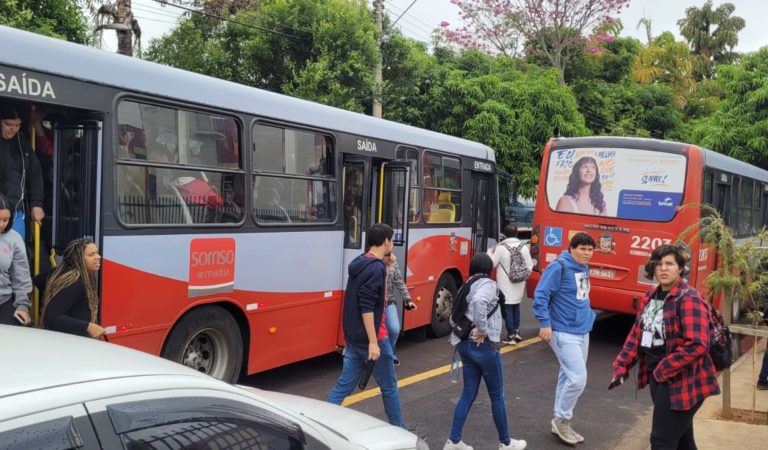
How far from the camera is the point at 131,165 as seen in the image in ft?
16.7

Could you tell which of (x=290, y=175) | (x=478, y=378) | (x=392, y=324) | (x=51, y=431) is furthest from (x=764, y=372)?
(x=51, y=431)

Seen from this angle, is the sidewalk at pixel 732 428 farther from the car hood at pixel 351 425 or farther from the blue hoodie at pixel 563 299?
the car hood at pixel 351 425

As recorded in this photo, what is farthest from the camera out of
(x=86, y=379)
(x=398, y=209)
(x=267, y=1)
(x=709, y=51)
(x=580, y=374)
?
(x=709, y=51)

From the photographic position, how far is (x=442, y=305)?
31.1ft

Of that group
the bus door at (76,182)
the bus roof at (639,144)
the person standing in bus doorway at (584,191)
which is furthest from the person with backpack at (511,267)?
the bus door at (76,182)

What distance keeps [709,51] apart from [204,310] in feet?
146

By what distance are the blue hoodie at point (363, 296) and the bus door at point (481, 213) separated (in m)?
5.40

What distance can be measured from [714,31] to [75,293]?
153 ft

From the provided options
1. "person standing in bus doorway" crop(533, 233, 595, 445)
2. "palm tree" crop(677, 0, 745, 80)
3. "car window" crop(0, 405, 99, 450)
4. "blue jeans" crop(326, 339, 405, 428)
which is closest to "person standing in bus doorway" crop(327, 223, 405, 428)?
"blue jeans" crop(326, 339, 405, 428)

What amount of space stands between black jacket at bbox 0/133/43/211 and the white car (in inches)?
103

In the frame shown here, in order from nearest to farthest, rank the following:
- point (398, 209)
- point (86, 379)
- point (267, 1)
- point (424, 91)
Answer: point (86, 379) → point (398, 209) → point (267, 1) → point (424, 91)

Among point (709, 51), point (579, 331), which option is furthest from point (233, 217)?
point (709, 51)

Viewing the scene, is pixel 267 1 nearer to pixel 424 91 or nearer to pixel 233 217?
pixel 424 91

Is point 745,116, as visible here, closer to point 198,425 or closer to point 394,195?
point 394,195
